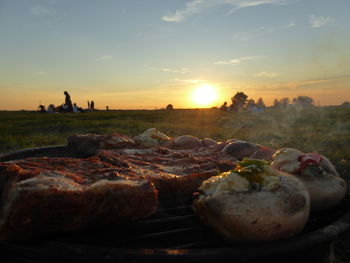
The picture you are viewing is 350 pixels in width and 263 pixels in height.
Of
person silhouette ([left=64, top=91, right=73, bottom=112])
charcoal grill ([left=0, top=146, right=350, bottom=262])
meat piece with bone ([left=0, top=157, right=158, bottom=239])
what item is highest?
person silhouette ([left=64, top=91, right=73, bottom=112])

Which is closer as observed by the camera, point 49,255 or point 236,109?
point 49,255

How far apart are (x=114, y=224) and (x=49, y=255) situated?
30.5 inches

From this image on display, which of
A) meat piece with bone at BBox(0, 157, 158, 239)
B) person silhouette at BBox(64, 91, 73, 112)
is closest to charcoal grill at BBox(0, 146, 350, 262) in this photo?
meat piece with bone at BBox(0, 157, 158, 239)

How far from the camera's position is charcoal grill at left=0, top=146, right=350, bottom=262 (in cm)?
180

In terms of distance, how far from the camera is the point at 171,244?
2.33m

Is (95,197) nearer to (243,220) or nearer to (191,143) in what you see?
(243,220)

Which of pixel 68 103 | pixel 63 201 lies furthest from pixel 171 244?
pixel 68 103

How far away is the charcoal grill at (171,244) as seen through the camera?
5.91 feet

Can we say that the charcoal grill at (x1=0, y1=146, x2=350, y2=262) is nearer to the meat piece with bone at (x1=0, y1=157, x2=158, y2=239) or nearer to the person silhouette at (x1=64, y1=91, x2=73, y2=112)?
the meat piece with bone at (x1=0, y1=157, x2=158, y2=239)

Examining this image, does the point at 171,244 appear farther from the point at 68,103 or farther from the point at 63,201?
the point at 68,103

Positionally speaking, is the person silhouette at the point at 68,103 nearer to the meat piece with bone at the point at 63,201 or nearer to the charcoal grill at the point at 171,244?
the meat piece with bone at the point at 63,201

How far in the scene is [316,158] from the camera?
3.23 metres

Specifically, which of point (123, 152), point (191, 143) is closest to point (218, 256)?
point (123, 152)

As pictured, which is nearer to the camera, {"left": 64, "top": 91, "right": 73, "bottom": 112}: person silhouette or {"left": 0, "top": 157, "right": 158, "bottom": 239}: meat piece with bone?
{"left": 0, "top": 157, "right": 158, "bottom": 239}: meat piece with bone
